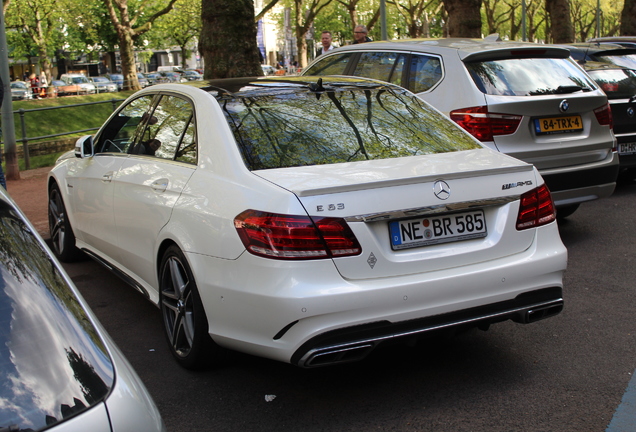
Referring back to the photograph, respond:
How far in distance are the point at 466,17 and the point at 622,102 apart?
8548 mm

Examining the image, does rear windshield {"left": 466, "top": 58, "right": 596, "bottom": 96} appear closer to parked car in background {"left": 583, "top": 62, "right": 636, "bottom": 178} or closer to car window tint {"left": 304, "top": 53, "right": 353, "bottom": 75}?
car window tint {"left": 304, "top": 53, "right": 353, "bottom": 75}

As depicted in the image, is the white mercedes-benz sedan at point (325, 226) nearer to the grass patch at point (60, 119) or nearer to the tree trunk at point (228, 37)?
the tree trunk at point (228, 37)

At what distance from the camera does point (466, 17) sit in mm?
17438

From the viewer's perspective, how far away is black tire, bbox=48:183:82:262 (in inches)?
264

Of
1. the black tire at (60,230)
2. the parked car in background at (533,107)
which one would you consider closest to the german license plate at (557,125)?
the parked car in background at (533,107)

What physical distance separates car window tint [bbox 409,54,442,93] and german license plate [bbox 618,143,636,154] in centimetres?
313

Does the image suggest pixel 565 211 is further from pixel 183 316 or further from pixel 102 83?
pixel 102 83

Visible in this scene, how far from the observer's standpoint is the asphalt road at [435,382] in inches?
143

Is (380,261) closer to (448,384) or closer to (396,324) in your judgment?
(396,324)

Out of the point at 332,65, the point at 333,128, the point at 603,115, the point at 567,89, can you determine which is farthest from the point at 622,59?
the point at 333,128

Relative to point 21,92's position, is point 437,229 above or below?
above

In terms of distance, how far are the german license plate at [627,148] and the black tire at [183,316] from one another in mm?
6684

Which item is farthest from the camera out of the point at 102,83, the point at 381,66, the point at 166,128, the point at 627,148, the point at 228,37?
the point at 102,83

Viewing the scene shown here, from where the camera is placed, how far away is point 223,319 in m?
3.79
